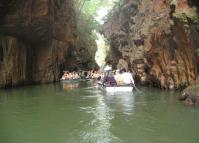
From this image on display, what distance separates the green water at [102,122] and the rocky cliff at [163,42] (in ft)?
12.4

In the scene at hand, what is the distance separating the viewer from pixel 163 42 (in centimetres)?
2672

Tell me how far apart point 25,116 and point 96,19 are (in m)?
57.1

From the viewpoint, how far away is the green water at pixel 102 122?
12.1m

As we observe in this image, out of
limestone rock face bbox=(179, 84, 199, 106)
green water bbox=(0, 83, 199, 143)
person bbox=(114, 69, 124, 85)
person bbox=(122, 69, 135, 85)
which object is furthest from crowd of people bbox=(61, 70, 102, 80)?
limestone rock face bbox=(179, 84, 199, 106)

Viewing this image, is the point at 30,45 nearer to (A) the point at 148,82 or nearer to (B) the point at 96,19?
(A) the point at 148,82

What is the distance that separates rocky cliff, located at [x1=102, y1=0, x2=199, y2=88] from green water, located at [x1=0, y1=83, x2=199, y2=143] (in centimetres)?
377

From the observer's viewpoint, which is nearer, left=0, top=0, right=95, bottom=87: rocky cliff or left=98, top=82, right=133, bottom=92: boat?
left=98, top=82, right=133, bottom=92: boat

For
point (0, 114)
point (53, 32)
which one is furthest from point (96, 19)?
point (0, 114)

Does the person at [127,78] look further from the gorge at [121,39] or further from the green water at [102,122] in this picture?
the green water at [102,122]

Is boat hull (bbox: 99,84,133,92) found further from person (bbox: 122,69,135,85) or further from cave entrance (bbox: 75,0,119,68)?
cave entrance (bbox: 75,0,119,68)

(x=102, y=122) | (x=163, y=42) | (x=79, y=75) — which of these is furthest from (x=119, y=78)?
(x=79, y=75)

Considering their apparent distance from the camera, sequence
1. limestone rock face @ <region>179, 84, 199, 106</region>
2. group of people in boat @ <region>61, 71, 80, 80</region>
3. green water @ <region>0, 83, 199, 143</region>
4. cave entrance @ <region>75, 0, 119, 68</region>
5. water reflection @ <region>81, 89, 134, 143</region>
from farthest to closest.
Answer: cave entrance @ <region>75, 0, 119, 68</region> < group of people in boat @ <region>61, 71, 80, 80</region> < limestone rock face @ <region>179, 84, 199, 106</region> < water reflection @ <region>81, 89, 134, 143</region> < green water @ <region>0, 83, 199, 143</region>

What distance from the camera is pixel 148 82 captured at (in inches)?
1288

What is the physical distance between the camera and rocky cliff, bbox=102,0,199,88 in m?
21.2
